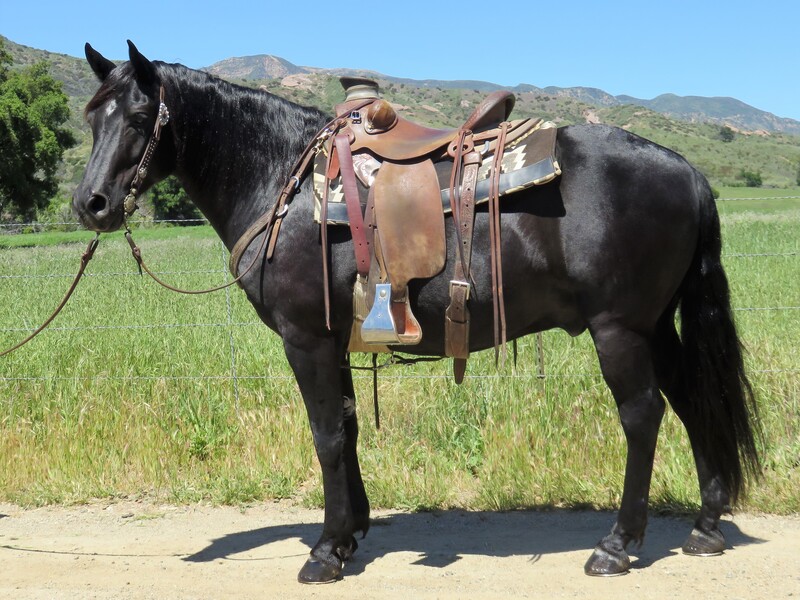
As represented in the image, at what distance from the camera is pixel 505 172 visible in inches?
141

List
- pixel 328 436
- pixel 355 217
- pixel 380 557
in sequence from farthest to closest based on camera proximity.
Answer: pixel 380 557
pixel 328 436
pixel 355 217

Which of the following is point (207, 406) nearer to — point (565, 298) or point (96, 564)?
point (96, 564)

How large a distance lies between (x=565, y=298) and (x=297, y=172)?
142cm

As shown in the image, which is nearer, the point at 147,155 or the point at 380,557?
the point at 147,155

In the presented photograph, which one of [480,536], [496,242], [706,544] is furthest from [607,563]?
[496,242]

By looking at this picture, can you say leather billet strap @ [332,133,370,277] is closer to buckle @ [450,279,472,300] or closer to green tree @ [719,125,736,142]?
buckle @ [450,279,472,300]


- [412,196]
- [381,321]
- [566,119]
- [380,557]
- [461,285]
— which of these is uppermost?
[566,119]

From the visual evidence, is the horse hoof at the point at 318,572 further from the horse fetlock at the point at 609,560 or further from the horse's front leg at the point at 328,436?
the horse fetlock at the point at 609,560

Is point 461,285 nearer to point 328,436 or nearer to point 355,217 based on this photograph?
point 355,217

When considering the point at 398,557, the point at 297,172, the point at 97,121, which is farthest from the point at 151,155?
the point at 398,557

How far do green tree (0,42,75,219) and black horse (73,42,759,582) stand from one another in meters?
32.1

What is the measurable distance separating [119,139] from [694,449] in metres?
3.21

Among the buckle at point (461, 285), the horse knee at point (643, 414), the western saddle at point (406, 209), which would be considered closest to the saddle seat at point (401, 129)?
the western saddle at point (406, 209)

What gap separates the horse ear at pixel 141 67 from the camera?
12.0 feet
